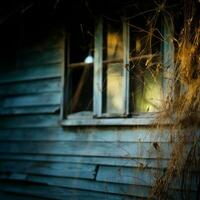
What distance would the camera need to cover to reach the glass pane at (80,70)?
700 centimetres

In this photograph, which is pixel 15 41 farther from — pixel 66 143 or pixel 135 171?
pixel 135 171

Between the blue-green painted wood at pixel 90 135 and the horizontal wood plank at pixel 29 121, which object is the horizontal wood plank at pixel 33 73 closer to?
the horizontal wood plank at pixel 29 121

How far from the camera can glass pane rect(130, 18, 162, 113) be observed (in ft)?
19.5

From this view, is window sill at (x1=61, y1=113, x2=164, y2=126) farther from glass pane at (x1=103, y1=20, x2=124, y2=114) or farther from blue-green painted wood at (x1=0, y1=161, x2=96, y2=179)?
blue-green painted wood at (x1=0, y1=161, x2=96, y2=179)

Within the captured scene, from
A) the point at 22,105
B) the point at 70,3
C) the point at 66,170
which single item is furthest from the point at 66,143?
the point at 70,3

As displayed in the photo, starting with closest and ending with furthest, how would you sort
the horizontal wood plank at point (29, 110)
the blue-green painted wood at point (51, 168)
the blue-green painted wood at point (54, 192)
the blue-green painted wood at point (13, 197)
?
the blue-green painted wood at point (54, 192), the blue-green painted wood at point (51, 168), the horizontal wood plank at point (29, 110), the blue-green painted wood at point (13, 197)

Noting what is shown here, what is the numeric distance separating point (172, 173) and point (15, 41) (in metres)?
3.78

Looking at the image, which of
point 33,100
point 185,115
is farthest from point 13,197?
point 185,115

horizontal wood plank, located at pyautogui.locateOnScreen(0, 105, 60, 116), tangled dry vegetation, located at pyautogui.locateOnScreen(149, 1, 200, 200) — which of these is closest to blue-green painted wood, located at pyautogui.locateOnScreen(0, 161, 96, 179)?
horizontal wood plank, located at pyautogui.locateOnScreen(0, 105, 60, 116)

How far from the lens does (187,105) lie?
5.18 meters

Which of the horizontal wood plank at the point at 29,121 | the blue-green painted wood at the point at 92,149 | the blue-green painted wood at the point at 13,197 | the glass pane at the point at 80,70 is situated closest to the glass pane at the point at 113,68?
the glass pane at the point at 80,70

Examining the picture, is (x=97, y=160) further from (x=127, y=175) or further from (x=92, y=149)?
(x=127, y=175)

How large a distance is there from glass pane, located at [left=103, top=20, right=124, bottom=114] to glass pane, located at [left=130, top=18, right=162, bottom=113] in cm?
24

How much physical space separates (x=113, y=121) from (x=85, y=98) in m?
0.85
